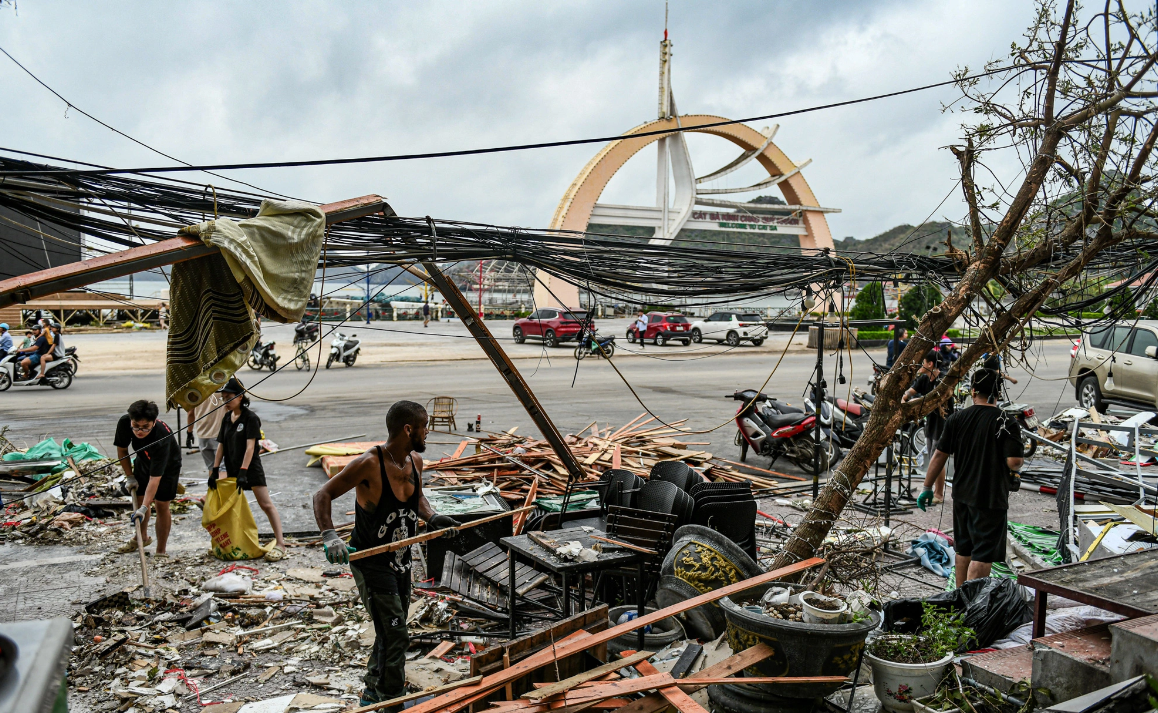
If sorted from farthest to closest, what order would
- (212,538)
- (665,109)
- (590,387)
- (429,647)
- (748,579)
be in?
(665,109)
(590,387)
(212,538)
(429,647)
(748,579)

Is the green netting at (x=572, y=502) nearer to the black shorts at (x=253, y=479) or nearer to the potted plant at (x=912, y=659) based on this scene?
the black shorts at (x=253, y=479)

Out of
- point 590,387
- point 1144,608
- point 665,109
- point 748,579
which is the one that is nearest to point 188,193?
point 748,579

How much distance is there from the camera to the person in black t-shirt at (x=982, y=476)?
5.89 m

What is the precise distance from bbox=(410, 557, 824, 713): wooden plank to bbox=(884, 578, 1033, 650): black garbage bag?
64 centimetres

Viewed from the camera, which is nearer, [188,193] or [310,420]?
[188,193]

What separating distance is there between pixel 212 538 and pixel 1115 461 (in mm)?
12520

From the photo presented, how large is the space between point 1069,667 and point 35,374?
22.4 meters

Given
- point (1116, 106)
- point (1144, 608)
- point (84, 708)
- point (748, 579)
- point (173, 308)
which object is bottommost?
point (84, 708)

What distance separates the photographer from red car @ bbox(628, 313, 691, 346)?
32.8m

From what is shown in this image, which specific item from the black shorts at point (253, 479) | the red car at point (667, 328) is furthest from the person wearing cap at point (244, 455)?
the red car at point (667, 328)

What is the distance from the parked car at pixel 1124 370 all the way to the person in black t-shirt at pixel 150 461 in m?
15.1

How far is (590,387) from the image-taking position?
20281 millimetres

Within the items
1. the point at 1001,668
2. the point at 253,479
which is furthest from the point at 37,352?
the point at 1001,668

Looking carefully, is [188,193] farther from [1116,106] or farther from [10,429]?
[10,429]
